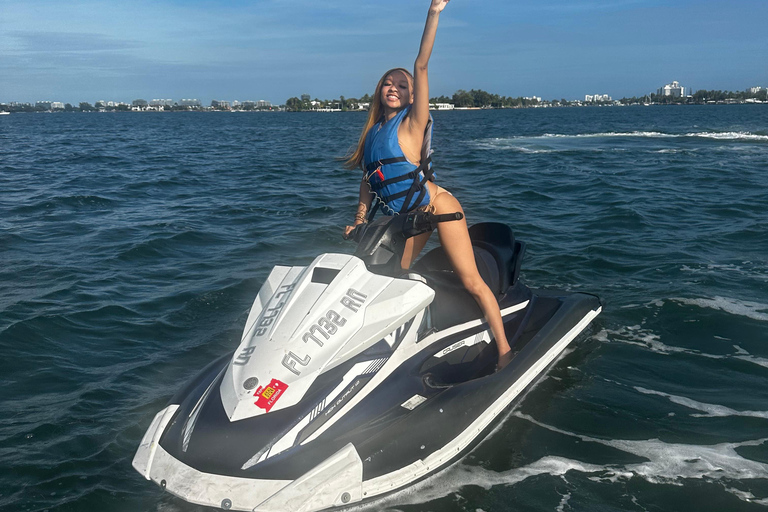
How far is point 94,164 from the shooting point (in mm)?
19141

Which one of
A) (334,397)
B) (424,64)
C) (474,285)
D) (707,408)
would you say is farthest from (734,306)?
(334,397)

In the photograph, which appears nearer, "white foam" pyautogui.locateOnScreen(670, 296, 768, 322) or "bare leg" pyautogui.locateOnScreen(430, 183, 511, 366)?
"bare leg" pyautogui.locateOnScreen(430, 183, 511, 366)

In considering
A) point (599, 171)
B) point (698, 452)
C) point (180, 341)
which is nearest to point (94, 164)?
point (599, 171)

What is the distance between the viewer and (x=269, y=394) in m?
2.94

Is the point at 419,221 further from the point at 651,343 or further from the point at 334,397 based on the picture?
the point at 651,343

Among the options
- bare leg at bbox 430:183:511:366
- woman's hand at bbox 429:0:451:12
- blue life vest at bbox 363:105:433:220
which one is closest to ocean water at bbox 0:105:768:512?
bare leg at bbox 430:183:511:366

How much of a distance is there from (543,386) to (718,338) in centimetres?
185

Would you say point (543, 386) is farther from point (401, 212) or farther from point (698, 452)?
point (401, 212)

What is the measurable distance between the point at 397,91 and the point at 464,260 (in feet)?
3.61

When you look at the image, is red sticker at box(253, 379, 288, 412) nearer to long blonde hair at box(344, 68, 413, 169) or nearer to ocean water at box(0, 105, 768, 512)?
ocean water at box(0, 105, 768, 512)

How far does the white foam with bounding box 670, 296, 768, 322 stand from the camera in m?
5.62

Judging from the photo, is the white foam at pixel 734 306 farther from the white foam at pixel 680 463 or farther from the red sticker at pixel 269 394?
the red sticker at pixel 269 394

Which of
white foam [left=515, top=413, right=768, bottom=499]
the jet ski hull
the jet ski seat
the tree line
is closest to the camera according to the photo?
the jet ski hull

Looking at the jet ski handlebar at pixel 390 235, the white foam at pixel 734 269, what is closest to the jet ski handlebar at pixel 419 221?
the jet ski handlebar at pixel 390 235
